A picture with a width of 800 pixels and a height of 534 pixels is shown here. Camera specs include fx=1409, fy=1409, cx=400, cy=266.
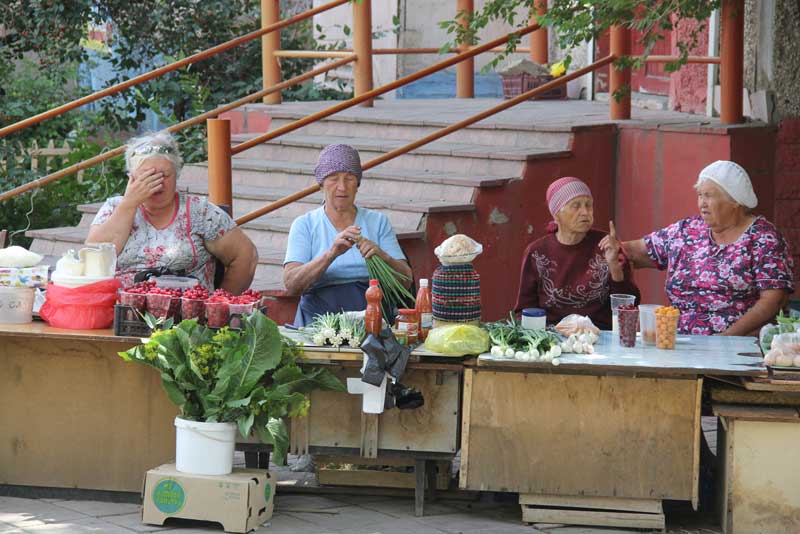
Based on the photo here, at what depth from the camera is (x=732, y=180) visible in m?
6.39

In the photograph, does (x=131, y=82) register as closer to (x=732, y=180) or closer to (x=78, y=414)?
(x=78, y=414)

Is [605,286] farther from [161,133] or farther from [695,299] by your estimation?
[161,133]

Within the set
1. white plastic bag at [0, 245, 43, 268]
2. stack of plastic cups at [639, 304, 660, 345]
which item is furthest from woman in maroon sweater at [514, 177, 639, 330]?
white plastic bag at [0, 245, 43, 268]

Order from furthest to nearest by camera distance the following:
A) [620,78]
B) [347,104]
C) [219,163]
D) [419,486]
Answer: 1. [620,78]
2. [347,104]
3. [219,163]
4. [419,486]

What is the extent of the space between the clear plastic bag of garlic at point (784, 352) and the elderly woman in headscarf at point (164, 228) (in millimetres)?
2398

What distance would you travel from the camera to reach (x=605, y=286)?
6555mm

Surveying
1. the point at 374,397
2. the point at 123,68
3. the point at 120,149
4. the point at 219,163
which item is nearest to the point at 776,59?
the point at 219,163

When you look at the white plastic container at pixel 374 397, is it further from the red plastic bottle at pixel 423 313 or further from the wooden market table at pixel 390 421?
the red plastic bottle at pixel 423 313

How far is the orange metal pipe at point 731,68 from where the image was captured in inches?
342

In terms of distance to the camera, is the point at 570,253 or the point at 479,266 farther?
the point at 479,266

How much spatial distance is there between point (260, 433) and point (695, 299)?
7.33 feet

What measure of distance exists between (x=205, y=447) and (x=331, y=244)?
121 centimetres

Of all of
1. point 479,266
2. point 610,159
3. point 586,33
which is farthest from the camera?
point 610,159

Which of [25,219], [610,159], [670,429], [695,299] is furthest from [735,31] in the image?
[25,219]
